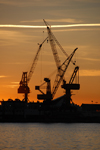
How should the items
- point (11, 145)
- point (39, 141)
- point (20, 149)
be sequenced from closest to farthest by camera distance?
point (20, 149)
point (11, 145)
point (39, 141)

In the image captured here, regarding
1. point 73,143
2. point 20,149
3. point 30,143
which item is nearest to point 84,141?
point 73,143

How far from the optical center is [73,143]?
129625mm

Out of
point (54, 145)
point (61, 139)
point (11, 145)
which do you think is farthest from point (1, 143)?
point (61, 139)

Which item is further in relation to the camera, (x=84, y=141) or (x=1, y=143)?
(x=84, y=141)

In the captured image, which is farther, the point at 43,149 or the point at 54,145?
the point at 54,145

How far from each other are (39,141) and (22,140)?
5678 millimetres

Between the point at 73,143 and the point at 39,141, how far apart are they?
34.7 ft

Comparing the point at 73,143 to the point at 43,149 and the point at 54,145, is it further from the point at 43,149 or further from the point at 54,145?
the point at 43,149

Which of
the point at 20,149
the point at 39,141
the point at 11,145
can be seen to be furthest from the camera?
the point at 39,141

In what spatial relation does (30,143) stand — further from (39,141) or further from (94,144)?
(94,144)

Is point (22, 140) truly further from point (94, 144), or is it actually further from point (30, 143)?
point (94, 144)

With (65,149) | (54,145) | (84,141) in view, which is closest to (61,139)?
(84,141)

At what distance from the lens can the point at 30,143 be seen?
128000 mm

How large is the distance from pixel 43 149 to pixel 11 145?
11.4 m
